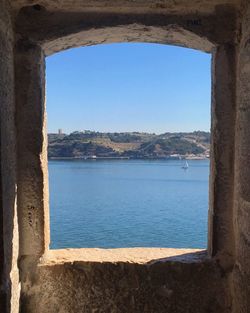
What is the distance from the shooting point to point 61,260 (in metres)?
2.74

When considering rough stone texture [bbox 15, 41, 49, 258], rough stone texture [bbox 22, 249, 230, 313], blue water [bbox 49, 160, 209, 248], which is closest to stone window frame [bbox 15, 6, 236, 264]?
rough stone texture [bbox 15, 41, 49, 258]

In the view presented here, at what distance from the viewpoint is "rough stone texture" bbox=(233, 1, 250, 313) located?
2.41 metres

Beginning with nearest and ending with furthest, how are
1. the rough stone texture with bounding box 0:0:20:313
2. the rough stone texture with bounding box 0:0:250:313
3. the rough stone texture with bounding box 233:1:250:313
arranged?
the rough stone texture with bounding box 0:0:20:313 → the rough stone texture with bounding box 233:1:250:313 → the rough stone texture with bounding box 0:0:250:313

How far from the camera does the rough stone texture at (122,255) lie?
253cm

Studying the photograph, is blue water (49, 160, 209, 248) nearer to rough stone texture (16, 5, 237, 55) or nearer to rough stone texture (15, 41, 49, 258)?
rough stone texture (15, 41, 49, 258)

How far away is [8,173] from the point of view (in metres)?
2.41

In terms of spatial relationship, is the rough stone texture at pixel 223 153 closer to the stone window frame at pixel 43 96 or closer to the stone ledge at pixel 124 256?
the stone window frame at pixel 43 96

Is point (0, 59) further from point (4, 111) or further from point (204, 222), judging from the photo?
point (204, 222)

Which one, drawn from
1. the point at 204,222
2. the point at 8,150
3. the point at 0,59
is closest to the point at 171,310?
the point at 8,150

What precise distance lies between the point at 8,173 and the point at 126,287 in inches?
41.1

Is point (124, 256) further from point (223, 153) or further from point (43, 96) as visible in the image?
point (43, 96)

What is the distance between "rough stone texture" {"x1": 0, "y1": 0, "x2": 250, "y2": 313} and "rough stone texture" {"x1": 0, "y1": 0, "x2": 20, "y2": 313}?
0.06ft

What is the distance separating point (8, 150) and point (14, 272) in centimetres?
73

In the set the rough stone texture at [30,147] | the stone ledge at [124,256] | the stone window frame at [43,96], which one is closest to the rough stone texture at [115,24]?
the stone window frame at [43,96]
